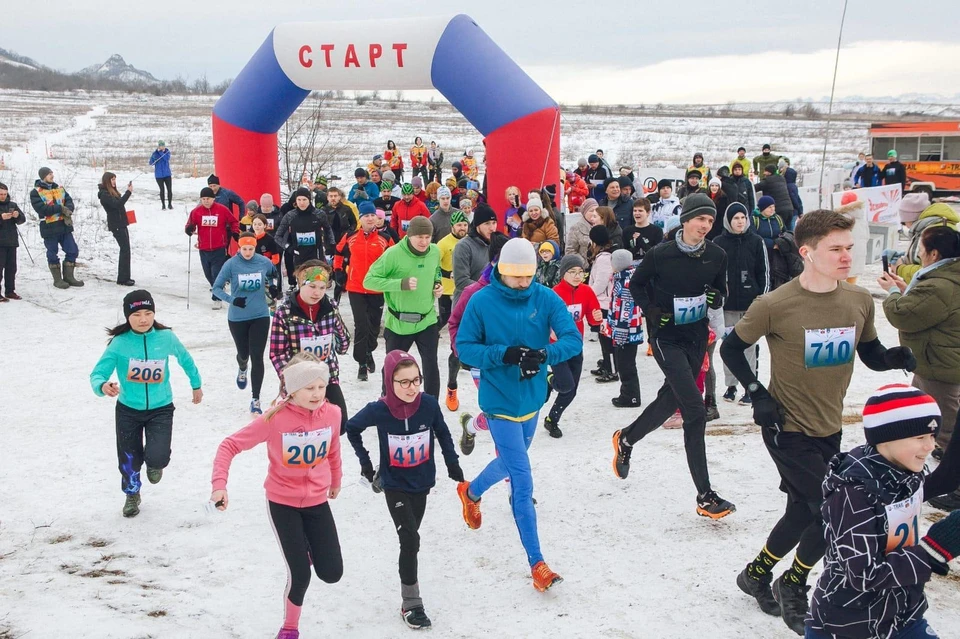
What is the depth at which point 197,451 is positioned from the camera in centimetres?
702

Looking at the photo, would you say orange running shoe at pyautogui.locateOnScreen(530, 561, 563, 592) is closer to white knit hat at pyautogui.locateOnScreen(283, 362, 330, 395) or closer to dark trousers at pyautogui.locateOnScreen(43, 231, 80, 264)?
white knit hat at pyautogui.locateOnScreen(283, 362, 330, 395)

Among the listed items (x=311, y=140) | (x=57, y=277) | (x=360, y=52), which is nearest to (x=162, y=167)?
(x=57, y=277)

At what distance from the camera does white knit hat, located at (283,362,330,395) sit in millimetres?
4105

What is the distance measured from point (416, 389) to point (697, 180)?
9255 mm

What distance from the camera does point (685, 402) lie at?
204 inches

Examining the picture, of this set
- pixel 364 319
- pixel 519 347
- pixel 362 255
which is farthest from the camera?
pixel 364 319

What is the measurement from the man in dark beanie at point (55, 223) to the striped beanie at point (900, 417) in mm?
12149

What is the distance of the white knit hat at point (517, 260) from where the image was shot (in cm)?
453

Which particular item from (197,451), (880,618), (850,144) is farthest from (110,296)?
(850,144)

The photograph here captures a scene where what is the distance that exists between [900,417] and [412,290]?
492 centimetres

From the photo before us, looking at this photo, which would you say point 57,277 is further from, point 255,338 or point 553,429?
point 553,429

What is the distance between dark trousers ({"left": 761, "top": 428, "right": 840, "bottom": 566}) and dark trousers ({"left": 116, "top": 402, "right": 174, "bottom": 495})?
4.04 metres

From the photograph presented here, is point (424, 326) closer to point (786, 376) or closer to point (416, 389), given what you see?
point (416, 389)

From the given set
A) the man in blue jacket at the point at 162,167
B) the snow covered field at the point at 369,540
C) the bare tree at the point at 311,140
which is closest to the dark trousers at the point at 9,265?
the snow covered field at the point at 369,540
